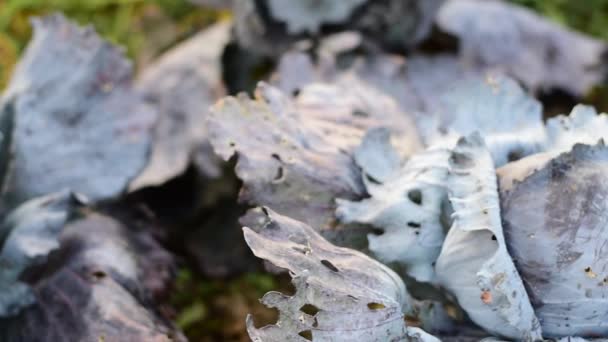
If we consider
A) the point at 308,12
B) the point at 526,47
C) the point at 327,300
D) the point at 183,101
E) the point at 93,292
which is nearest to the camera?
the point at 327,300

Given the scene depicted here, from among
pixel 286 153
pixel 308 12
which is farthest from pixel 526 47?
pixel 286 153

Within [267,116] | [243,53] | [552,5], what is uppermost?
[267,116]

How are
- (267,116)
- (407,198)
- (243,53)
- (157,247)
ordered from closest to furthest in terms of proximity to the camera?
(407,198)
(267,116)
(157,247)
(243,53)

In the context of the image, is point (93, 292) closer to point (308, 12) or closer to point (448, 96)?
point (448, 96)

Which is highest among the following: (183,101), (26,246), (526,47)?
(26,246)

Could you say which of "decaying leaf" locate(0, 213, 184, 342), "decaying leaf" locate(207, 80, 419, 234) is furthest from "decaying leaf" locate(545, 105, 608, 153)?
"decaying leaf" locate(0, 213, 184, 342)

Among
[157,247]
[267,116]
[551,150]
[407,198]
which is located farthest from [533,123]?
[157,247]

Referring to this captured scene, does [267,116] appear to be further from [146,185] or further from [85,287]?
[146,185]
